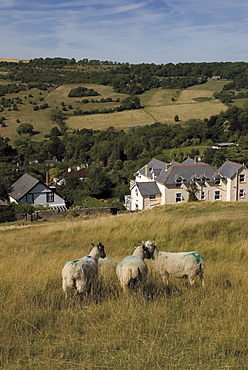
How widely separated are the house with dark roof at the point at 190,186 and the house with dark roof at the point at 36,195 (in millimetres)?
9763

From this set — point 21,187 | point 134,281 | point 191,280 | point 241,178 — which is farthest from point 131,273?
point 241,178

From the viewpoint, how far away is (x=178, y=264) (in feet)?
26.0

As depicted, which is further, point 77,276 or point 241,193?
point 241,193

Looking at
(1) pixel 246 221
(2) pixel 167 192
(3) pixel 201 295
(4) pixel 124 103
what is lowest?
(2) pixel 167 192

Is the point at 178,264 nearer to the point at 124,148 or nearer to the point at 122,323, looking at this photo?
the point at 122,323

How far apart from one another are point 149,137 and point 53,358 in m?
99.3

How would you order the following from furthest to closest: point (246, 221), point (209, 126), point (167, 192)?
point (209, 126)
point (167, 192)
point (246, 221)

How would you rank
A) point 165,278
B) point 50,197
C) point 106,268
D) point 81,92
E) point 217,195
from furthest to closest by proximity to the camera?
point 81,92 < point 217,195 < point 50,197 < point 106,268 < point 165,278

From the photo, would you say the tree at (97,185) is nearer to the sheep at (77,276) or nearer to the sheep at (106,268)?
the sheep at (106,268)

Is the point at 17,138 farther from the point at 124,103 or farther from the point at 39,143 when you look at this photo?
the point at 124,103

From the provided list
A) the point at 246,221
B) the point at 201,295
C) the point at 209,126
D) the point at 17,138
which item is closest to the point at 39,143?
the point at 17,138

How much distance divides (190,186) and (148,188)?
16.6 feet

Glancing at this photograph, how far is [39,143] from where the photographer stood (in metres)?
112

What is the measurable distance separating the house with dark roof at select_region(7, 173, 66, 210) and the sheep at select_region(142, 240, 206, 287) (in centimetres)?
3932
